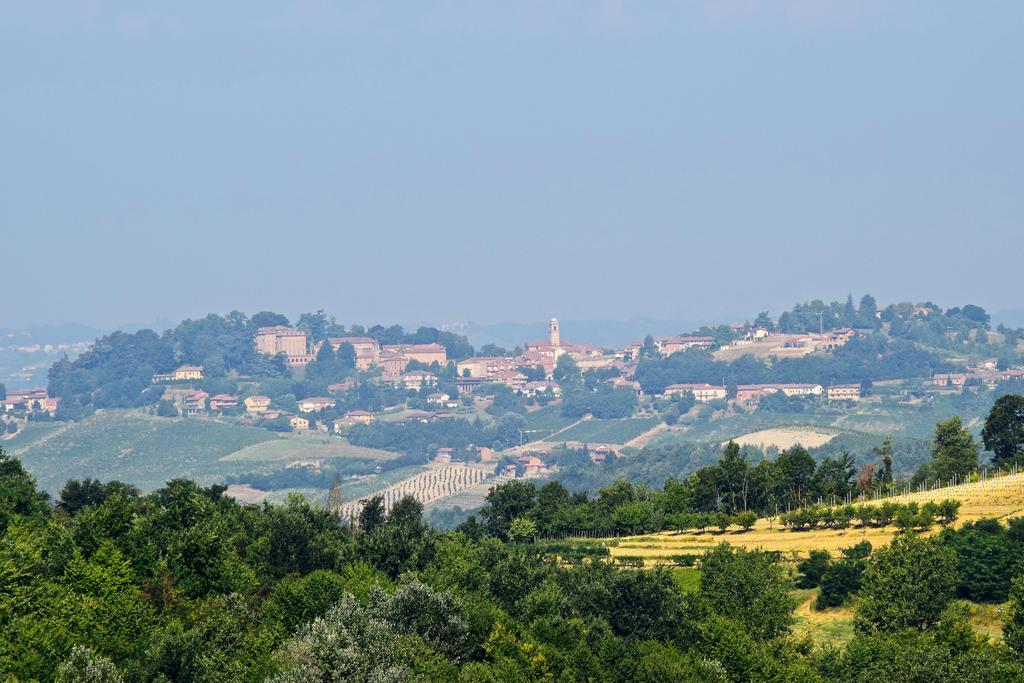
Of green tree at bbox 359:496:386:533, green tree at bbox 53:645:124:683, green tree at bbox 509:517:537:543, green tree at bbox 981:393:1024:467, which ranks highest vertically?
green tree at bbox 981:393:1024:467

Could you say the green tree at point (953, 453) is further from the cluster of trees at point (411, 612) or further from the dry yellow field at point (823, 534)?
the cluster of trees at point (411, 612)

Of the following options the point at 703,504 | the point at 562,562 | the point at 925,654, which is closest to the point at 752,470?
the point at 703,504

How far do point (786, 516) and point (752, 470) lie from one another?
13111mm

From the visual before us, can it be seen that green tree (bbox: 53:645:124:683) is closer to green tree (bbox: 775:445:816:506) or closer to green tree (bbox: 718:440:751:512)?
green tree (bbox: 718:440:751:512)

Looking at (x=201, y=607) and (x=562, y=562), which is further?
(x=562, y=562)

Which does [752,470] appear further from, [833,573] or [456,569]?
[456,569]

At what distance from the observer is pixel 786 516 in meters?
94.6

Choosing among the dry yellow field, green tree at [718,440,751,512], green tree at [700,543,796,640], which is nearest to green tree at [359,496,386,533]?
the dry yellow field

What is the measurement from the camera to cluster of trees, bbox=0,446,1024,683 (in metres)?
51.5

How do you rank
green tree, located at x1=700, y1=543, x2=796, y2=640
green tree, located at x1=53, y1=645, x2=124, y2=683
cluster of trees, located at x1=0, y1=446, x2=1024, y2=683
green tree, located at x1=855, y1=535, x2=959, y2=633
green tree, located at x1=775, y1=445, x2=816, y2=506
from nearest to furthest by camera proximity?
green tree, located at x1=53, y1=645, x2=124, y2=683 → cluster of trees, located at x1=0, y1=446, x2=1024, y2=683 → green tree, located at x1=700, y1=543, x2=796, y2=640 → green tree, located at x1=855, y1=535, x2=959, y2=633 → green tree, located at x1=775, y1=445, x2=816, y2=506

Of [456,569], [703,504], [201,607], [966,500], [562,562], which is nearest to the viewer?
[201,607]

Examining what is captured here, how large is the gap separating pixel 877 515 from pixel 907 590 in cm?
2382

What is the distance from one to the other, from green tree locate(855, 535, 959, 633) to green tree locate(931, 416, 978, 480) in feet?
122

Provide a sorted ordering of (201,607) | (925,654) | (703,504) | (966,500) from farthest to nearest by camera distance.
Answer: (703,504), (966,500), (201,607), (925,654)
